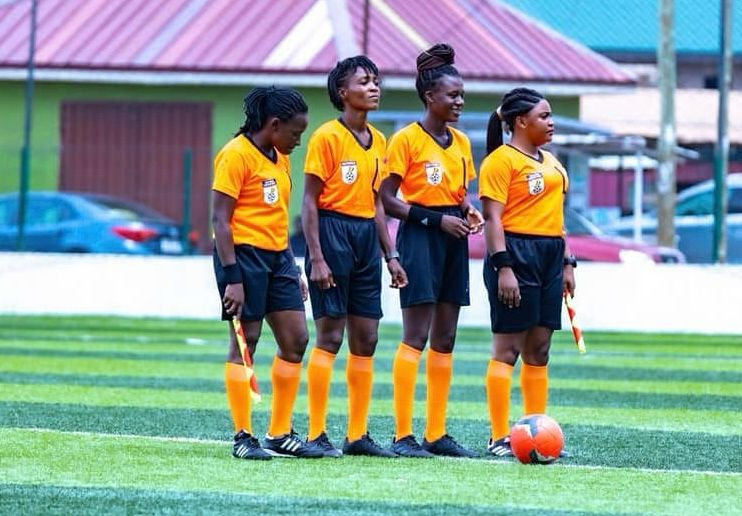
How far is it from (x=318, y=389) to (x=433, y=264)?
0.84 m

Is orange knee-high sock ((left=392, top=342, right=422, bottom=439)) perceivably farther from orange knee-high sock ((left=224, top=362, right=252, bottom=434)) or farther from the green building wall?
the green building wall

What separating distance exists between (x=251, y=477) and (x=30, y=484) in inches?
37.7

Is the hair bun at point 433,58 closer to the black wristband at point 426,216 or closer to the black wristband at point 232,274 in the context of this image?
the black wristband at point 426,216

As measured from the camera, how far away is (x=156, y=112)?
31641 millimetres

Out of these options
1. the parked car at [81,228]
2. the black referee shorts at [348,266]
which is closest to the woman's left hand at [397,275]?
the black referee shorts at [348,266]

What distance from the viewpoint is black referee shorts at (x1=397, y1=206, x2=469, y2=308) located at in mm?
9812

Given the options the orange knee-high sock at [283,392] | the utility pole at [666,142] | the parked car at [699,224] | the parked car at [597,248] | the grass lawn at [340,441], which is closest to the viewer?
the grass lawn at [340,441]

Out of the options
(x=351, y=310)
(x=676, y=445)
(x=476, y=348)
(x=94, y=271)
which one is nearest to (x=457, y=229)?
(x=351, y=310)

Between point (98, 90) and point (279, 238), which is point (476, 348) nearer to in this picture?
point (279, 238)

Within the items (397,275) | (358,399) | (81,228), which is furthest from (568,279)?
(81,228)

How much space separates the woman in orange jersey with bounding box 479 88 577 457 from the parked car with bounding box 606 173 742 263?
14.1 metres

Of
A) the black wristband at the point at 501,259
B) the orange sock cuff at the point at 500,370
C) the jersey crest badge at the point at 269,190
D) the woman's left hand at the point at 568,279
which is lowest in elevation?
the orange sock cuff at the point at 500,370

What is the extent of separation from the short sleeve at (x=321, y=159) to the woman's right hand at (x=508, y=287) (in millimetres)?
971

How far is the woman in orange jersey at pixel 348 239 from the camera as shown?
379 inches
